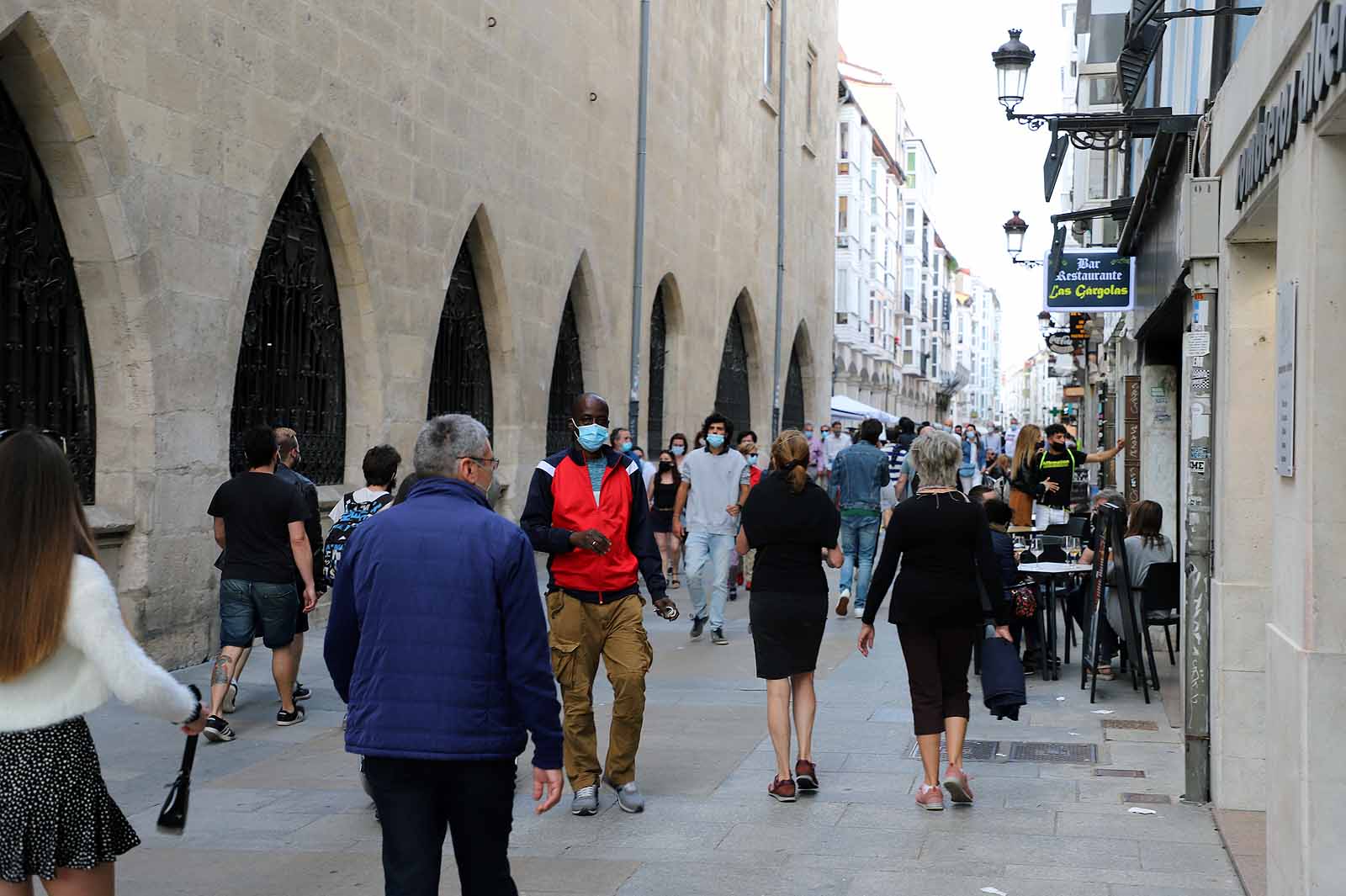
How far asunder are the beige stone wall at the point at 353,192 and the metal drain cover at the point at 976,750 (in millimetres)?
5128

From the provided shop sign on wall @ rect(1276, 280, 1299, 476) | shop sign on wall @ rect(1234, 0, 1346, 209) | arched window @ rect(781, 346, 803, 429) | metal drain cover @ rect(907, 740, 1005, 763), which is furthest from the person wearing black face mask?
arched window @ rect(781, 346, 803, 429)

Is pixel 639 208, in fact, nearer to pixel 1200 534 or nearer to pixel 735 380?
pixel 735 380

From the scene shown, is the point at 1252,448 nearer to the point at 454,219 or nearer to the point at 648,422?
the point at 454,219

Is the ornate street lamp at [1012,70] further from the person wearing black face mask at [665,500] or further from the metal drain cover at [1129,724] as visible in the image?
the metal drain cover at [1129,724]

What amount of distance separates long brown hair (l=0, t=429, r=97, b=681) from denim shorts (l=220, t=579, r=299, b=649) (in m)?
4.99

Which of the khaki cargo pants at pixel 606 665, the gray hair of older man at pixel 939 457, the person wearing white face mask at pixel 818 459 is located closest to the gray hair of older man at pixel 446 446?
the khaki cargo pants at pixel 606 665

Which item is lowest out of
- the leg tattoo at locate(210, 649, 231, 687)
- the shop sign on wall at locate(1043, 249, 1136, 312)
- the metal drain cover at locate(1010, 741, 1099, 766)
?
the metal drain cover at locate(1010, 741, 1099, 766)

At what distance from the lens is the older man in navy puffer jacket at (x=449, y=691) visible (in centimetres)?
404

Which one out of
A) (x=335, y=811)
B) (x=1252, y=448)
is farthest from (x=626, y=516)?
(x=1252, y=448)

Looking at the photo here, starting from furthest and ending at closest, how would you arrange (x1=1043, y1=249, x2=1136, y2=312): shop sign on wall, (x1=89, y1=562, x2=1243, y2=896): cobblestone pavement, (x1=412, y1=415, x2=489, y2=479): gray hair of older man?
(x1=1043, y1=249, x2=1136, y2=312): shop sign on wall → (x1=89, y1=562, x2=1243, y2=896): cobblestone pavement → (x1=412, y1=415, x2=489, y2=479): gray hair of older man

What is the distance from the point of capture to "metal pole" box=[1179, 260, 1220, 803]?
23.1ft

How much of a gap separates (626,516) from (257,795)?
84.0 inches

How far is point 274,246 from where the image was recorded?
12.5m

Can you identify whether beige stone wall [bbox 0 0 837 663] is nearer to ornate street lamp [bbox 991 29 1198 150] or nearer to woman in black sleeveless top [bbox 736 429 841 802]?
woman in black sleeveless top [bbox 736 429 841 802]
